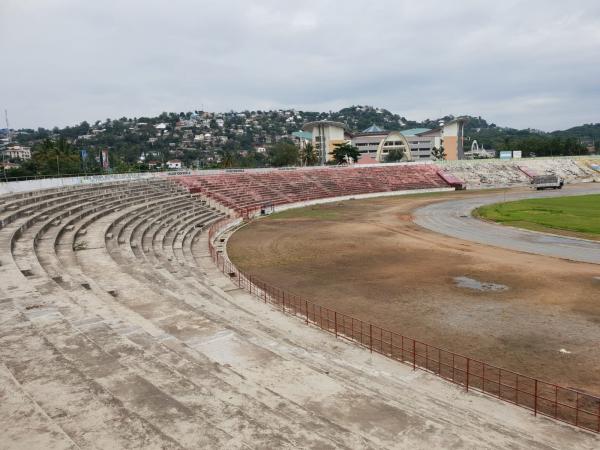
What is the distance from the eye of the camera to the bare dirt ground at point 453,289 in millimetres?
15638

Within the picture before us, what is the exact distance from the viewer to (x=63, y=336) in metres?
10.9

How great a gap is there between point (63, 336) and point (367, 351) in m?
9.01

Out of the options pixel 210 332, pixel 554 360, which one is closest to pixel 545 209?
pixel 554 360

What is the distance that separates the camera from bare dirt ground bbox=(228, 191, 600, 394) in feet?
51.3

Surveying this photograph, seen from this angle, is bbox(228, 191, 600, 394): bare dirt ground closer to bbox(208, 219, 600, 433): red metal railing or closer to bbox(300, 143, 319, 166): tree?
bbox(208, 219, 600, 433): red metal railing

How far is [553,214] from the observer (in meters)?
49.8

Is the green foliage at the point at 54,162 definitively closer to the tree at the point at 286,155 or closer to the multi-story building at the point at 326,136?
the tree at the point at 286,155

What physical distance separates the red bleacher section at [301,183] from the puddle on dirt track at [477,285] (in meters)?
32.6

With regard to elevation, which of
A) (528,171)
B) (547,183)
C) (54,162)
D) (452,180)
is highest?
(54,162)

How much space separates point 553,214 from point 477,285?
1270 inches

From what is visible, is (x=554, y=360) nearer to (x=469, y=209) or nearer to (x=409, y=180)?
(x=469, y=209)

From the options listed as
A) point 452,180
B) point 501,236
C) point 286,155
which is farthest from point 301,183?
point 286,155

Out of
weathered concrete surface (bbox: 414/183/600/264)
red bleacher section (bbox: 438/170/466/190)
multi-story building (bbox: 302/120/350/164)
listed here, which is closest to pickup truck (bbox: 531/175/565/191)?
red bleacher section (bbox: 438/170/466/190)

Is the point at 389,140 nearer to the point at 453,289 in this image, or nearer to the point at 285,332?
the point at 453,289
